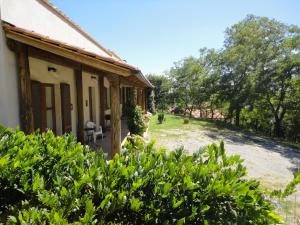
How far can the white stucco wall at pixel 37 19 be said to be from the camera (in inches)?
229

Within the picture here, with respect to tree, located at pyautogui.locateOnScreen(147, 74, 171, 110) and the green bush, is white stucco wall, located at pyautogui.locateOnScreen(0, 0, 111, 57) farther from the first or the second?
tree, located at pyautogui.locateOnScreen(147, 74, 171, 110)

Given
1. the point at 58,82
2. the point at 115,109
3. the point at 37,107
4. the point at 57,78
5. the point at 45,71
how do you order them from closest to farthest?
the point at 115,109 < the point at 37,107 < the point at 45,71 < the point at 57,78 < the point at 58,82

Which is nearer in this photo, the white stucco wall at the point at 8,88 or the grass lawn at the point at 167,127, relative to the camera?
the white stucco wall at the point at 8,88

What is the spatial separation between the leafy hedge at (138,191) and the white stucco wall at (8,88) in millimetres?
2696

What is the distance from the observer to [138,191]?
7.79 ft

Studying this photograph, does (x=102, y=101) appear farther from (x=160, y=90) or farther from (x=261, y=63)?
(x=160, y=90)

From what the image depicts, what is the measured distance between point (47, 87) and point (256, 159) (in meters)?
9.79

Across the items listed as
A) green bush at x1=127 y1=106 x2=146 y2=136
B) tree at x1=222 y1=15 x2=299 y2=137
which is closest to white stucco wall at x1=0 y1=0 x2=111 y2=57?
green bush at x1=127 y1=106 x2=146 y2=136

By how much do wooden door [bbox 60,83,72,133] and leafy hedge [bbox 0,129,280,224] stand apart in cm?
565

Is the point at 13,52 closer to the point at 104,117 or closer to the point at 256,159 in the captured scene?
the point at 104,117

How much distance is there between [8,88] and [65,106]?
127 inches

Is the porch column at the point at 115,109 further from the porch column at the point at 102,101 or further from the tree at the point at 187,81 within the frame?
the tree at the point at 187,81

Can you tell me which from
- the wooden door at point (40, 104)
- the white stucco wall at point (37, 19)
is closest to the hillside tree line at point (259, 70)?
the white stucco wall at point (37, 19)

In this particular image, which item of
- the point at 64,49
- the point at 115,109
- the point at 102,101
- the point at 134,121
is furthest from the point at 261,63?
the point at 64,49
